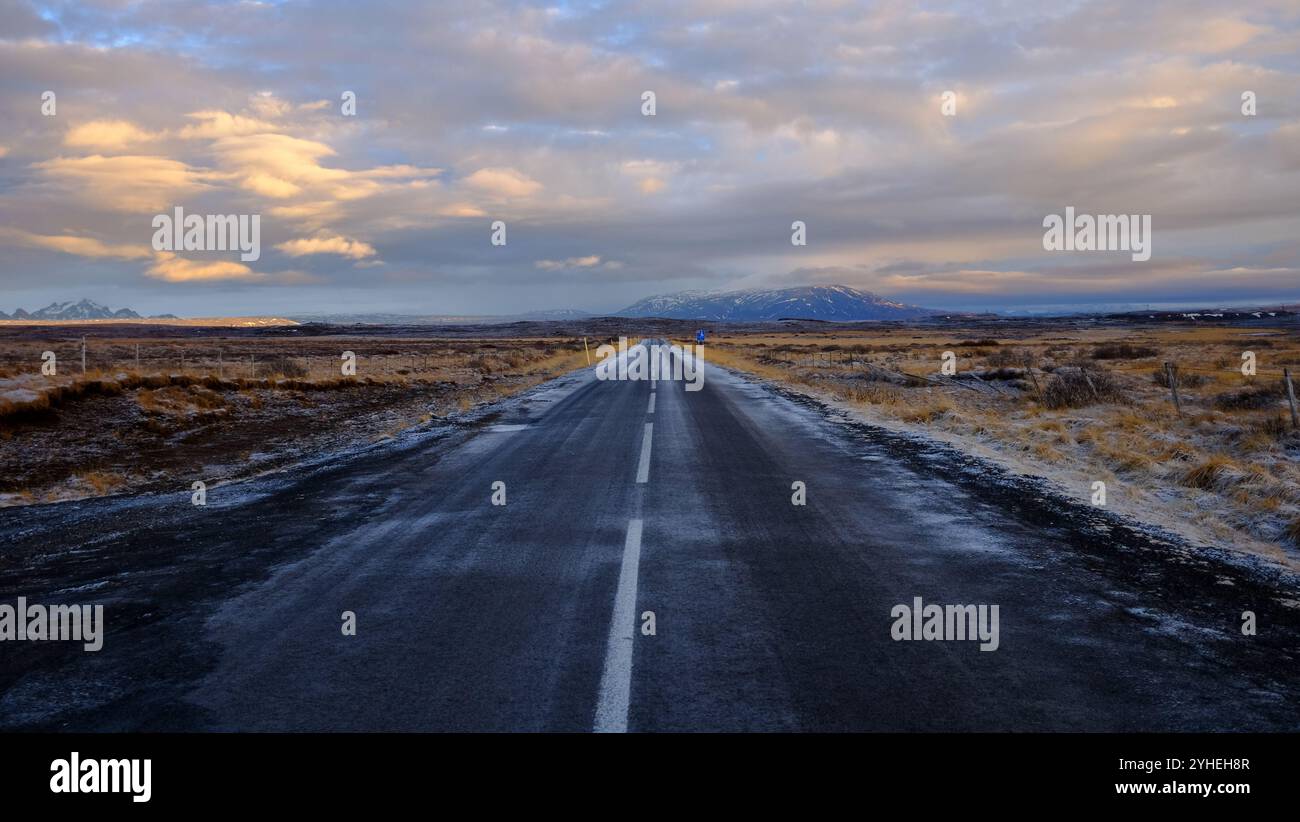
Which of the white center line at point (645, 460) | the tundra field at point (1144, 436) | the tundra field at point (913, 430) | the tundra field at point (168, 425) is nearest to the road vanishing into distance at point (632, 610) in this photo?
the white center line at point (645, 460)

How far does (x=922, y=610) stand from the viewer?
18.9ft

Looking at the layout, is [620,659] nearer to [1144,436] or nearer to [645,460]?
[645,460]

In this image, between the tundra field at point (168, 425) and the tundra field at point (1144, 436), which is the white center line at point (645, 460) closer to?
the tundra field at point (1144, 436)

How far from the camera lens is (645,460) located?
1292cm

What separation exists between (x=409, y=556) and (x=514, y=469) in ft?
16.4

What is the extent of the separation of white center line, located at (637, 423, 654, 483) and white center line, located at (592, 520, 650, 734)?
4.17 m

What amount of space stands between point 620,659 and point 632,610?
0.96 meters

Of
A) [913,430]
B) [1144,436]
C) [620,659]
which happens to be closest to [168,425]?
[913,430]

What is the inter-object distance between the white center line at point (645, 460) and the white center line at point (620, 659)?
164 inches

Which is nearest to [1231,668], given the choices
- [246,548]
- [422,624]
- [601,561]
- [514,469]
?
[601,561]

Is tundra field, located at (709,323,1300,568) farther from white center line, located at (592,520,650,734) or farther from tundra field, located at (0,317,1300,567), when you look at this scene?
white center line, located at (592,520,650,734)

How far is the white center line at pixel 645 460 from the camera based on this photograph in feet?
37.4

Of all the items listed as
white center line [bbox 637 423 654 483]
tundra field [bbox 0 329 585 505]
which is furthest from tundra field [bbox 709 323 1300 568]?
tundra field [bbox 0 329 585 505]
